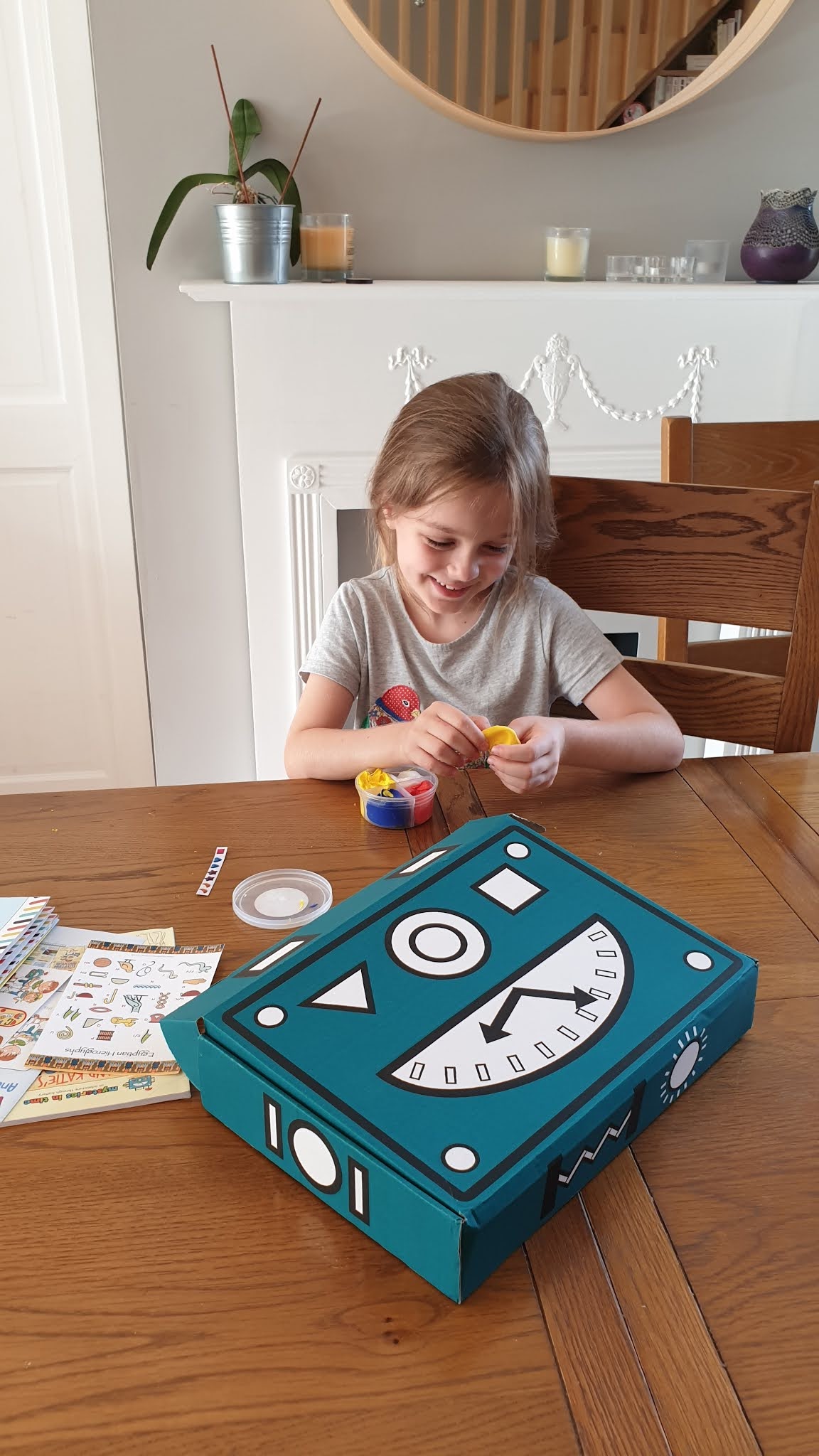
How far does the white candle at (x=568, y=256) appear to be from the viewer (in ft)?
7.40

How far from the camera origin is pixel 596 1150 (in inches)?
25.2

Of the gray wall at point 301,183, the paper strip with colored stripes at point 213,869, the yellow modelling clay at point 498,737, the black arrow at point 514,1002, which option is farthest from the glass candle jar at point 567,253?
the black arrow at point 514,1002

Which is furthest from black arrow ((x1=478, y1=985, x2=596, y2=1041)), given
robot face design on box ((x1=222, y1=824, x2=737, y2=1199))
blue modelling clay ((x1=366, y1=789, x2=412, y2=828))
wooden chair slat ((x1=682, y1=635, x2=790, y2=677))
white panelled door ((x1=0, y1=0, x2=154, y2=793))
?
white panelled door ((x1=0, y1=0, x2=154, y2=793))

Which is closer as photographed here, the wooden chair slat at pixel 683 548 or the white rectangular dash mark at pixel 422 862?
the white rectangular dash mark at pixel 422 862

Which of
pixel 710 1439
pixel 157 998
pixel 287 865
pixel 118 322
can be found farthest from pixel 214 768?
pixel 710 1439

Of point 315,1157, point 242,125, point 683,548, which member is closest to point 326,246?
point 242,125

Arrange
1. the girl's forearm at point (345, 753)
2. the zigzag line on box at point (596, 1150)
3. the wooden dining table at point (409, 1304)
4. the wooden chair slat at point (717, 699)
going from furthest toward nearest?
Result: the wooden chair slat at point (717, 699) < the girl's forearm at point (345, 753) < the zigzag line on box at point (596, 1150) < the wooden dining table at point (409, 1304)

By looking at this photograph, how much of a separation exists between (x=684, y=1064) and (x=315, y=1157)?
0.25 meters

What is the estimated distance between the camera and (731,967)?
747mm

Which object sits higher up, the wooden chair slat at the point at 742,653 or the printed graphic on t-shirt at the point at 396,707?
the printed graphic on t-shirt at the point at 396,707

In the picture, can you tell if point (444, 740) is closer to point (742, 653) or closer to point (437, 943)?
point (437, 943)

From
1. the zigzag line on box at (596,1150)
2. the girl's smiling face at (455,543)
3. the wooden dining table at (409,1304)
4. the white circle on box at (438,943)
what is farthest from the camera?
the girl's smiling face at (455,543)

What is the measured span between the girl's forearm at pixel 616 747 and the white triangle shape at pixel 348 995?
1.79 feet

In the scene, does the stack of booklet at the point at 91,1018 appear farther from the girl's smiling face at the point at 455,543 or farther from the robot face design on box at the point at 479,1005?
the girl's smiling face at the point at 455,543
